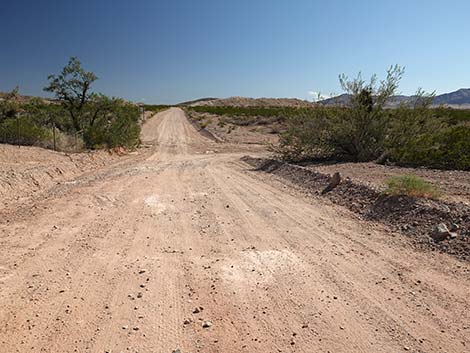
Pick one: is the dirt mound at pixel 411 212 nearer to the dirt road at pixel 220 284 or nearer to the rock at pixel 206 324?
the dirt road at pixel 220 284

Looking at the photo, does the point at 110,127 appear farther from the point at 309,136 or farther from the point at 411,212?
the point at 411,212

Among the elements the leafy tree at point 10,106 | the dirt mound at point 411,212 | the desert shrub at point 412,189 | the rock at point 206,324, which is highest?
the leafy tree at point 10,106

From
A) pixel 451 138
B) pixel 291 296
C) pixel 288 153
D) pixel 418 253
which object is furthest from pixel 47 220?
pixel 451 138

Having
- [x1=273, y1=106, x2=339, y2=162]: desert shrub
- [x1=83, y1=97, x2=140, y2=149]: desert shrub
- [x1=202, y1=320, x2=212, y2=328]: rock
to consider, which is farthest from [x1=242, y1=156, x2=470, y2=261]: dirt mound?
[x1=83, y1=97, x2=140, y2=149]: desert shrub

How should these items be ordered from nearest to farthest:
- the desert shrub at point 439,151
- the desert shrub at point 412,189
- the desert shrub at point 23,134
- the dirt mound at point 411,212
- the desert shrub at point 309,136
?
the dirt mound at point 411,212
the desert shrub at point 412,189
the desert shrub at point 439,151
the desert shrub at point 309,136
the desert shrub at point 23,134

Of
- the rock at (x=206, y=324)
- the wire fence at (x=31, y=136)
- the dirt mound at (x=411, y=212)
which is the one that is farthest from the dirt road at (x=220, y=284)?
the wire fence at (x=31, y=136)

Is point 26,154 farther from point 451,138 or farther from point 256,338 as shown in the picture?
point 451,138

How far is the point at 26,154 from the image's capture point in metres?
15.7

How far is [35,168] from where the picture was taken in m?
13.2

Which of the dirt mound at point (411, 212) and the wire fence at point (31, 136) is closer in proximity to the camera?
the dirt mound at point (411, 212)

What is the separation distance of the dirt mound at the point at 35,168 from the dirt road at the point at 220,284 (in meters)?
2.07

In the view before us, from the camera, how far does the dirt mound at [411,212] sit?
6.45 meters

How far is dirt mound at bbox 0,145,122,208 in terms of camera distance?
36.3 feet

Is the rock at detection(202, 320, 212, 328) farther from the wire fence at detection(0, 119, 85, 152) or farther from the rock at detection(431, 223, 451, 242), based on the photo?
the wire fence at detection(0, 119, 85, 152)
